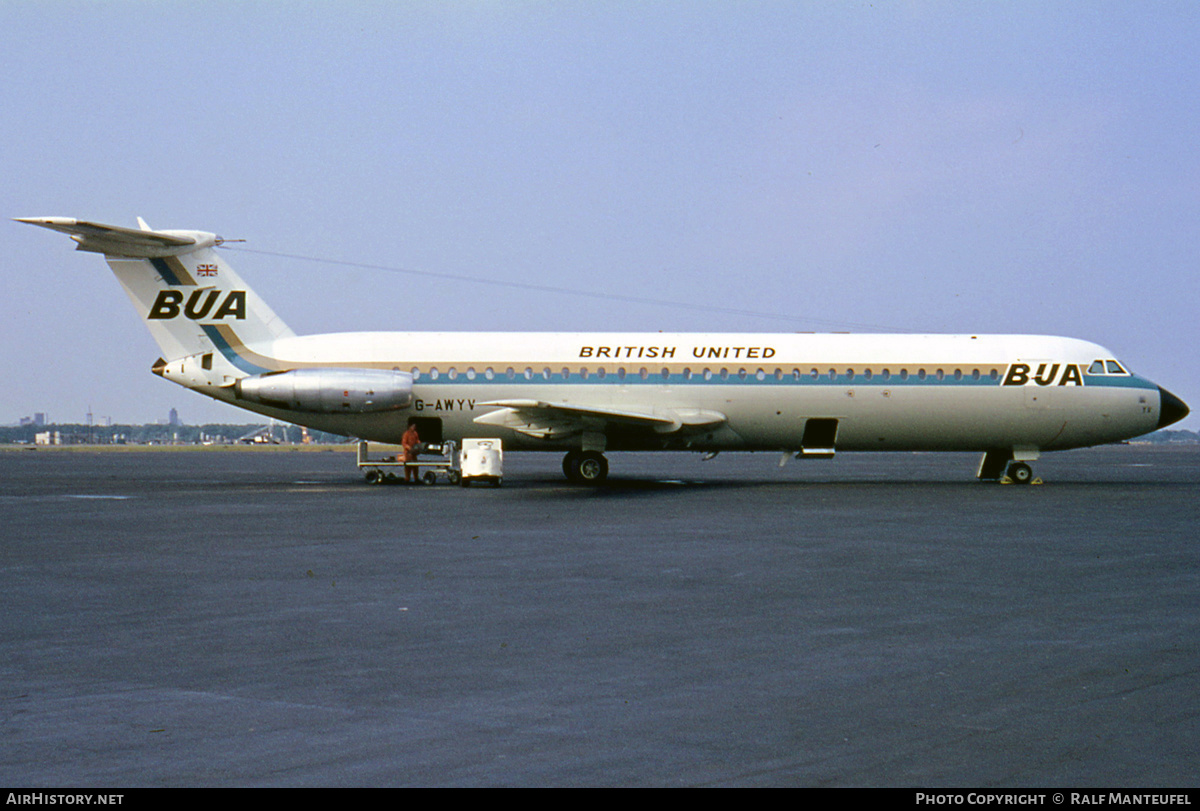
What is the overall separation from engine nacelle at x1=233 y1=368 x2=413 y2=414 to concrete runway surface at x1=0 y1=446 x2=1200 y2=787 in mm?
11028

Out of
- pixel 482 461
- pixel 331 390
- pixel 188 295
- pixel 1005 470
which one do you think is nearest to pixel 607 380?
pixel 482 461

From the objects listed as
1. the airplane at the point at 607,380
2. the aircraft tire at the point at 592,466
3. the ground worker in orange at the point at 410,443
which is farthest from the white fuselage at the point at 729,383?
the aircraft tire at the point at 592,466

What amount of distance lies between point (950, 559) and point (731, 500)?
10.1 meters

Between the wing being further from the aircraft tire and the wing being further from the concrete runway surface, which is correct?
the concrete runway surface

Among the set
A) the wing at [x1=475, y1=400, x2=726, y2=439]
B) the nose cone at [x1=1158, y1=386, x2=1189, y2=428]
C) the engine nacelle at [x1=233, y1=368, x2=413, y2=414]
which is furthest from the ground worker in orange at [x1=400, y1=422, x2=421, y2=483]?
the nose cone at [x1=1158, y1=386, x2=1189, y2=428]

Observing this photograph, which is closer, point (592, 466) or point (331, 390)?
point (331, 390)

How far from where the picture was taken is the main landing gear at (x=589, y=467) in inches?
1105

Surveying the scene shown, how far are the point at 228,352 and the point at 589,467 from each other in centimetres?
1034

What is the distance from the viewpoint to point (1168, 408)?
29.6 metres

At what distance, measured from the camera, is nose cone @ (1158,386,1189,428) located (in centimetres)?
2959

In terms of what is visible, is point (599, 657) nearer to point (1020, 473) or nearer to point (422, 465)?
point (422, 465)

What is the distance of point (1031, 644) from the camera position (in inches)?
317

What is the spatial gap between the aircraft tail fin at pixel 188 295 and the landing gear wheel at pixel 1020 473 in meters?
21.4

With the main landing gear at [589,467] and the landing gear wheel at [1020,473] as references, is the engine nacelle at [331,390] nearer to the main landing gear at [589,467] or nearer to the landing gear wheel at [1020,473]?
the main landing gear at [589,467]
